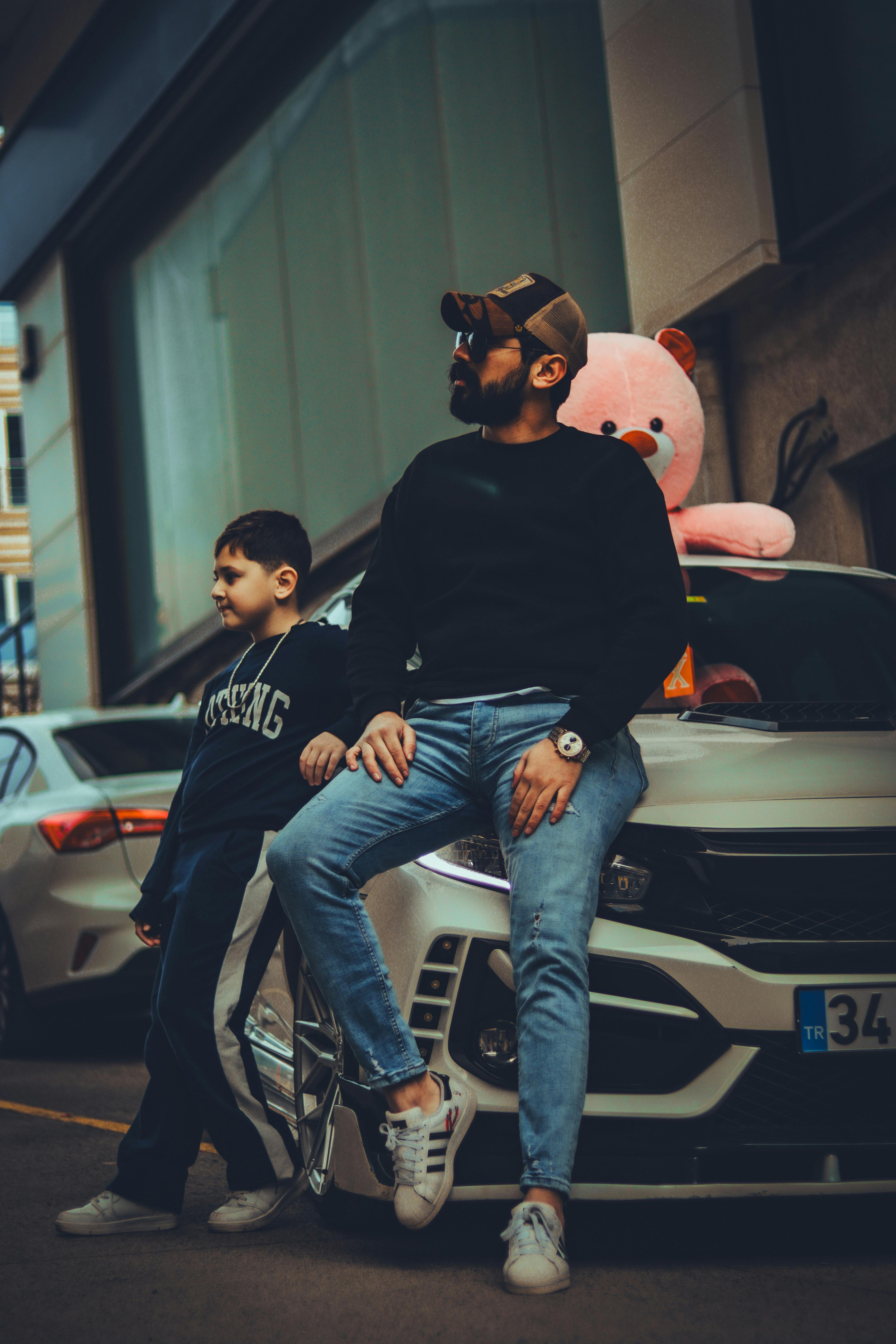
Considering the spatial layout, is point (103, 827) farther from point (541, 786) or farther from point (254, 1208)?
point (541, 786)

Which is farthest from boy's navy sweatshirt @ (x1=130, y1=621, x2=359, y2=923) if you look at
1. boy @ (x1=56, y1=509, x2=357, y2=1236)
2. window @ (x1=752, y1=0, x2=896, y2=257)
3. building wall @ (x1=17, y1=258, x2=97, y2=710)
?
building wall @ (x1=17, y1=258, x2=97, y2=710)

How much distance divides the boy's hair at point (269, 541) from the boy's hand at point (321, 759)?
1.63 ft

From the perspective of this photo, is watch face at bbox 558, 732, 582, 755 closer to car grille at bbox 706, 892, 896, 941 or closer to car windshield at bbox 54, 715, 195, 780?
car grille at bbox 706, 892, 896, 941

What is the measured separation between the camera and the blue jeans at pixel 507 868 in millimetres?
2557

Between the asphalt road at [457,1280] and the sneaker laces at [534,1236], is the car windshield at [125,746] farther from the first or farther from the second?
the sneaker laces at [534,1236]

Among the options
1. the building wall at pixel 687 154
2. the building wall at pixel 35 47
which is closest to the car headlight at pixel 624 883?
the building wall at pixel 687 154

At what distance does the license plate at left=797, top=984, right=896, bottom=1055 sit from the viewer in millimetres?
2623

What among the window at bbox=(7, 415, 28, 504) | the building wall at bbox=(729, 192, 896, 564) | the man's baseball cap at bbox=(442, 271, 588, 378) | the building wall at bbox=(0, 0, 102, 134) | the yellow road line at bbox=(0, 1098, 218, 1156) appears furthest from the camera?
the window at bbox=(7, 415, 28, 504)

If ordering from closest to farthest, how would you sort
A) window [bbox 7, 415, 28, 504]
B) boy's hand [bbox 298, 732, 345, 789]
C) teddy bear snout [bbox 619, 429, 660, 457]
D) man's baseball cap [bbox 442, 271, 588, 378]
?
man's baseball cap [bbox 442, 271, 588, 378] → boy's hand [bbox 298, 732, 345, 789] → teddy bear snout [bbox 619, 429, 660, 457] → window [bbox 7, 415, 28, 504]

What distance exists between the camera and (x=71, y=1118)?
4.64m

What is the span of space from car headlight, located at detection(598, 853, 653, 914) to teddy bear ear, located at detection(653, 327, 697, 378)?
291 centimetres

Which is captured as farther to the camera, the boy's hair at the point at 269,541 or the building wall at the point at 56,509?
the building wall at the point at 56,509

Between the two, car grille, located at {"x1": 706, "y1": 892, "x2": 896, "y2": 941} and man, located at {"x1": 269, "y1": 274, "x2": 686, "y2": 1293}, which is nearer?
man, located at {"x1": 269, "y1": 274, "x2": 686, "y2": 1293}

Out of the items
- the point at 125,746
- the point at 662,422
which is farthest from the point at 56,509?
the point at 662,422
